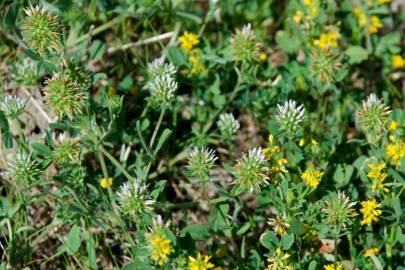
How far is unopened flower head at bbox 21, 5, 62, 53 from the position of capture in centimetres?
315

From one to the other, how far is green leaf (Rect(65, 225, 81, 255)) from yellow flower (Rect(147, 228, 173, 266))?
1.56ft

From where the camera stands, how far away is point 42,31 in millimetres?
3146

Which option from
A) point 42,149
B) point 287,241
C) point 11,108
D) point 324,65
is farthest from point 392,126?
point 11,108

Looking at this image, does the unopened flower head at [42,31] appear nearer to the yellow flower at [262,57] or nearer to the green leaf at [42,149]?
the green leaf at [42,149]

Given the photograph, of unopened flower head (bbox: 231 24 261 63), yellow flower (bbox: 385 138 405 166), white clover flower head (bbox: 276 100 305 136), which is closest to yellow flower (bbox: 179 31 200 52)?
unopened flower head (bbox: 231 24 261 63)

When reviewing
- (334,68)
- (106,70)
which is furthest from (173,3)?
(334,68)

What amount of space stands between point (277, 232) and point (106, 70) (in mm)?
1569

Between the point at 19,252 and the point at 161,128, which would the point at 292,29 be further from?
the point at 19,252

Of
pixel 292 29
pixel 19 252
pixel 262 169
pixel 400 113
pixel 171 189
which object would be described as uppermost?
pixel 292 29

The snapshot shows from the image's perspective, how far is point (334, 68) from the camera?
3.81 meters

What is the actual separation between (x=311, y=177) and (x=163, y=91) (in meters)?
0.76

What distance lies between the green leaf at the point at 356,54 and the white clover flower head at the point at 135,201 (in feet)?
5.84

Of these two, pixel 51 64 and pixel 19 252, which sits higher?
pixel 51 64

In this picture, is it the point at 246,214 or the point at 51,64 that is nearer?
the point at 51,64
